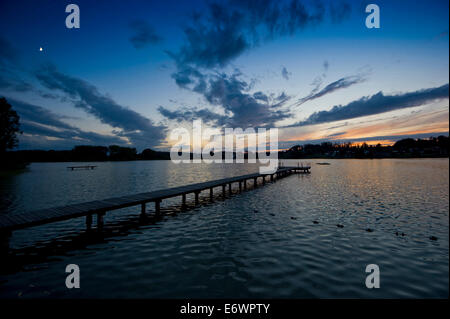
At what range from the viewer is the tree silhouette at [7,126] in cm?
5383

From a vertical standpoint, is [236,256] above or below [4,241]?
below

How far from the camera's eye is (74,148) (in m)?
190

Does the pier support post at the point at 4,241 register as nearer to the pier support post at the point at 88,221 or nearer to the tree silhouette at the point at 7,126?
the pier support post at the point at 88,221

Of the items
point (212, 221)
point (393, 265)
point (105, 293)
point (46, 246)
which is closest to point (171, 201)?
point (212, 221)

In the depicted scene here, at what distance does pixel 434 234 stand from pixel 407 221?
2.52 meters

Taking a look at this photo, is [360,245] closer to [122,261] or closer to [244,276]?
[244,276]

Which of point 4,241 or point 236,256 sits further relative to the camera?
point 4,241

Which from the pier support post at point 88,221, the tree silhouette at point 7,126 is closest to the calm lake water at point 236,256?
the pier support post at point 88,221

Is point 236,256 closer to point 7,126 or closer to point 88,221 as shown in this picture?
point 88,221

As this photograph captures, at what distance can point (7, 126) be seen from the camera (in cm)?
5506

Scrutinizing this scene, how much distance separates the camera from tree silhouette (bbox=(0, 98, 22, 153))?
53.8 m

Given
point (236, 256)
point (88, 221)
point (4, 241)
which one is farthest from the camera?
point (88, 221)

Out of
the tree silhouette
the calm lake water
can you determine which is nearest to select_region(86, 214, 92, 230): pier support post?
the calm lake water

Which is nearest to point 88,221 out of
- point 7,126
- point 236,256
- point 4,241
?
point 4,241
